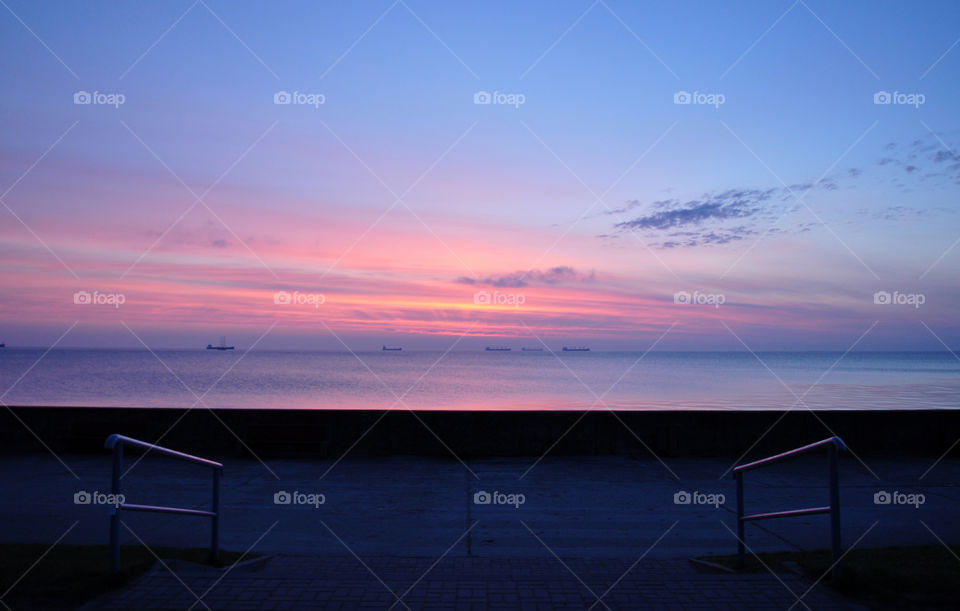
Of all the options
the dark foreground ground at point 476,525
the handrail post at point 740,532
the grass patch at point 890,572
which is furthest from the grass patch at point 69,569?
the grass patch at point 890,572

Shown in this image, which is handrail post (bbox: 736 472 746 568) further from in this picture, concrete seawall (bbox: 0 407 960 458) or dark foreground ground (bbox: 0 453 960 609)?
concrete seawall (bbox: 0 407 960 458)

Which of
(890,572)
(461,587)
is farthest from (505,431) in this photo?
(890,572)

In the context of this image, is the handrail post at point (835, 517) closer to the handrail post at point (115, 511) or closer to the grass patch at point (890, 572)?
the grass patch at point (890, 572)

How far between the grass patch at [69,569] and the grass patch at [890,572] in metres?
4.61

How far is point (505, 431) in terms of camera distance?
1424cm

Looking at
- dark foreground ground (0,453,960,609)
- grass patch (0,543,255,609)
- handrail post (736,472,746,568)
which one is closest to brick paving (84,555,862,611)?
dark foreground ground (0,453,960,609)

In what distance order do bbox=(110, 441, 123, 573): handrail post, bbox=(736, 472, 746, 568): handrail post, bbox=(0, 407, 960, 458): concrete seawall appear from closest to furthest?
bbox=(110, 441, 123, 573): handrail post < bbox=(736, 472, 746, 568): handrail post < bbox=(0, 407, 960, 458): concrete seawall

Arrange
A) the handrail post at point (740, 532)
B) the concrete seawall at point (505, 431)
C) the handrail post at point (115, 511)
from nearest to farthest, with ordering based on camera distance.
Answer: the handrail post at point (115, 511) → the handrail post at point (740, 532) → the concrete seawall at point (505, 431)

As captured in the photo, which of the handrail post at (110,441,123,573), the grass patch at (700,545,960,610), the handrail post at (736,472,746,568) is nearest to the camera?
the grass patch at (700,545,960,610)

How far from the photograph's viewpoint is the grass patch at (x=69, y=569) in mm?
4898

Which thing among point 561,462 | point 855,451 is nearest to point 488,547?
point 561,462

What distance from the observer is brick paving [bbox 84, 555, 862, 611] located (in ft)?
16.0

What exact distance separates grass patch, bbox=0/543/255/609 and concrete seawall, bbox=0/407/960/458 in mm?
7608

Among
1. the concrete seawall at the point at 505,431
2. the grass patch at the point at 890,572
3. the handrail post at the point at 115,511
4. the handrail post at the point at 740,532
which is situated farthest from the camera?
the concrete seawall at the point at 505,431
